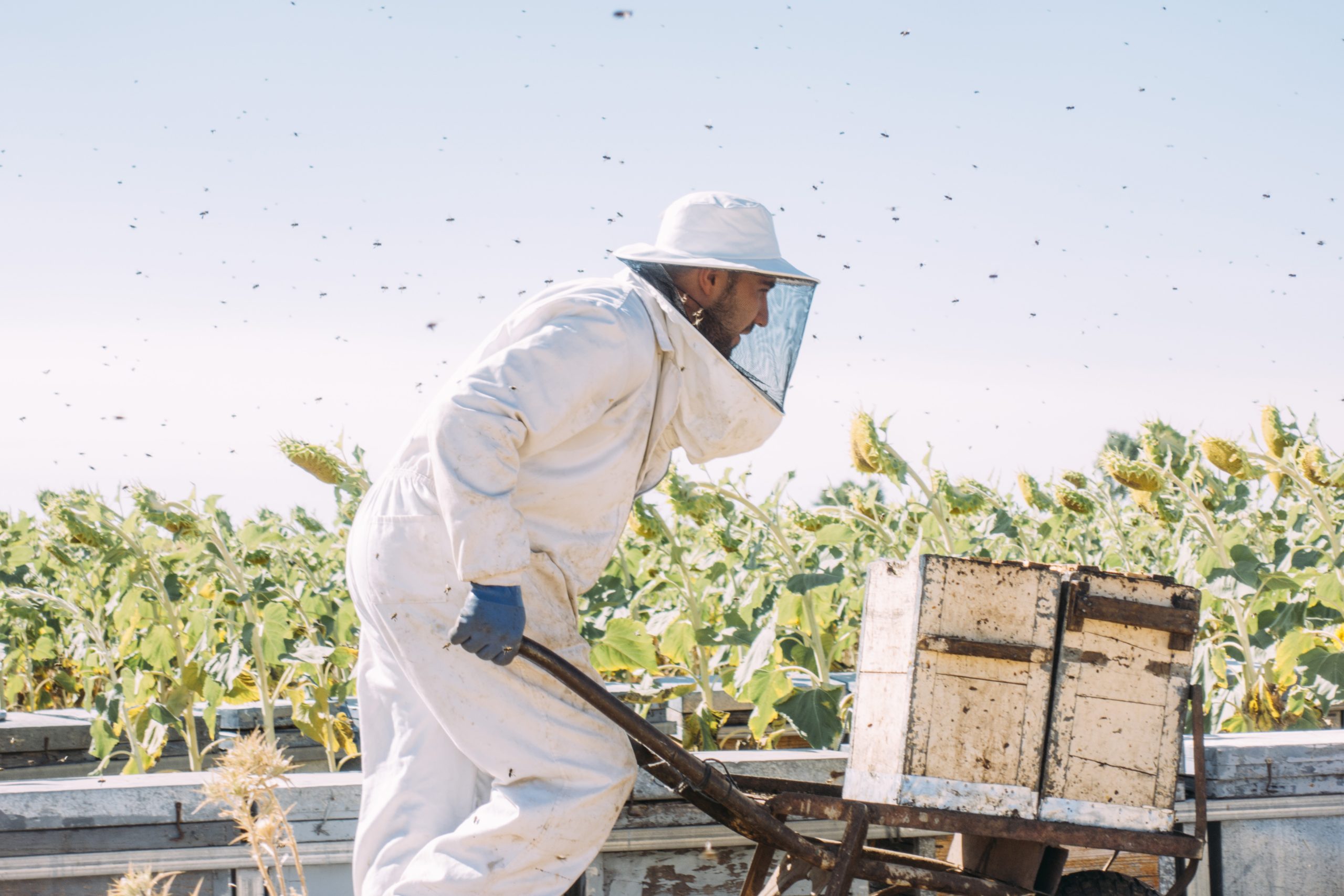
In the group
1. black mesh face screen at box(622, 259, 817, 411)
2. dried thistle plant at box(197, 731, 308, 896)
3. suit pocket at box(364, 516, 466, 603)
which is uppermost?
black mesh face screen at box(622, 259, 817, 411)

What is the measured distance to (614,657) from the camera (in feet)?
14.7

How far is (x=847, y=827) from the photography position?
252 centimetres

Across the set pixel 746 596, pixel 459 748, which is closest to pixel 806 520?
pixel 746 596

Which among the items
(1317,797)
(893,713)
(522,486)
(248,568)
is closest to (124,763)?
(248,568)

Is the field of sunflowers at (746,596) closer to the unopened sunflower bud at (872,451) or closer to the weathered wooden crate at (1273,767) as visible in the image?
the unopened sunflower bud at (872,451)

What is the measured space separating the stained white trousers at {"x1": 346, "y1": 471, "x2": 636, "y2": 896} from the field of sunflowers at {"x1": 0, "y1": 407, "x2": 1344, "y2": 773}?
1.43m

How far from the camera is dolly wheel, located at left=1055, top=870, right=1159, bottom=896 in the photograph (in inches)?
106

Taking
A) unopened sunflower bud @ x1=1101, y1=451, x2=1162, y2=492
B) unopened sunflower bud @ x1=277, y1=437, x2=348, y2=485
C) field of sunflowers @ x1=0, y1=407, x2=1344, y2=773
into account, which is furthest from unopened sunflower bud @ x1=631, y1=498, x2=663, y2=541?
unopened sunflower bud @ x1=1101, y1=451, x2=1162, y2=492

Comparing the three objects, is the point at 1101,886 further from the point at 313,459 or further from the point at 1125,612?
the point at 313,459

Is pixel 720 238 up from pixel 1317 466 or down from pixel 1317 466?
up

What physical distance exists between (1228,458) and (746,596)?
2.19m

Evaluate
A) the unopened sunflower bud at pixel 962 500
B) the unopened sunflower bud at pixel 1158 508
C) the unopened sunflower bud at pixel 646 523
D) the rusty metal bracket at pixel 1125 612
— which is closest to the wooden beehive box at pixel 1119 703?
the rusty metal bracket at pixel 1125 612

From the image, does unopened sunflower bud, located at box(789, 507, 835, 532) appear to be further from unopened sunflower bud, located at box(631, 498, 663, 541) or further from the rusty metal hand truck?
the rusty metal hand truck

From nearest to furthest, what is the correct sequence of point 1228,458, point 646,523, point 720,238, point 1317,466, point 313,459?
point 720,238, point 313,459, point 646,523, point 1317,466, point 1228,458
